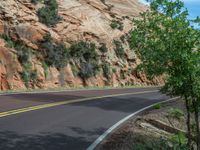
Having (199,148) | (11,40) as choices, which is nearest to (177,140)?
(199,148)

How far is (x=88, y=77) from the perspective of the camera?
38.9 m

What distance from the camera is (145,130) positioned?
45.8 ft

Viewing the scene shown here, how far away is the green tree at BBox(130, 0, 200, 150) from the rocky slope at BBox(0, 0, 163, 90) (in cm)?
1594

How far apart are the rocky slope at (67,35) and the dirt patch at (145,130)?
32.7 feet

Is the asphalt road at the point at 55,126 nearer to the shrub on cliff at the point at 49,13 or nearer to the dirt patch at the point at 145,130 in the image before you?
the dirt patch at the point at 145,130

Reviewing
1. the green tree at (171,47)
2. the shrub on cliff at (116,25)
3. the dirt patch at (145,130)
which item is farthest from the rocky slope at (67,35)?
the green tree at (171,47)

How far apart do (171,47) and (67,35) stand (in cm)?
3037

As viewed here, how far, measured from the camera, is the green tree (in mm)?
9539

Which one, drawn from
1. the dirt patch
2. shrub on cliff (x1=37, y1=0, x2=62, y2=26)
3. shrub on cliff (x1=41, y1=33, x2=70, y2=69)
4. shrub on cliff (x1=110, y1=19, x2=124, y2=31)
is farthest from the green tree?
shrub on cliff (x1=110, y1=19, x2=124, y2=31)

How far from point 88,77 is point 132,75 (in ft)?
34.2

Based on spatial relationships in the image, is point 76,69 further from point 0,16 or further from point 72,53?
point 0,16

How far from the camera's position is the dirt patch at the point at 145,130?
434 inches

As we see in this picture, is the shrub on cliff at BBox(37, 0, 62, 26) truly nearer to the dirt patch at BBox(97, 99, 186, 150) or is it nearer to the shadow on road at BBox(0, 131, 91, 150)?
the dirt patch at BBox(97, 99, 186, 150)

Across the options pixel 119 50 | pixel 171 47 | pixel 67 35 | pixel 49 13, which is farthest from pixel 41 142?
pixel 119 50
